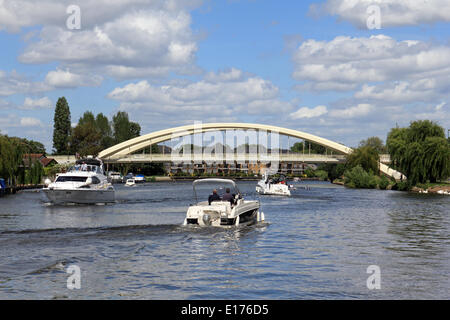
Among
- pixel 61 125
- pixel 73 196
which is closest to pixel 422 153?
pixel 73 196

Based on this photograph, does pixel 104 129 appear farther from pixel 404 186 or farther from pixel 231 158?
pixel 404 186

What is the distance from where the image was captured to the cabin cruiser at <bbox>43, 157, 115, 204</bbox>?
162 ft

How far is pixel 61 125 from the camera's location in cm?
16138

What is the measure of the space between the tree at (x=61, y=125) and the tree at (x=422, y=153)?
101548 millimetres

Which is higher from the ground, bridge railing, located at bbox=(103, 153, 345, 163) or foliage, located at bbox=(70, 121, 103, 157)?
foliage, located at bbox=(70, 121, 103, 157)

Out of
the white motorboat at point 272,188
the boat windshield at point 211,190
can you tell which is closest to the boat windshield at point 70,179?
the boat windshield at point 211,190

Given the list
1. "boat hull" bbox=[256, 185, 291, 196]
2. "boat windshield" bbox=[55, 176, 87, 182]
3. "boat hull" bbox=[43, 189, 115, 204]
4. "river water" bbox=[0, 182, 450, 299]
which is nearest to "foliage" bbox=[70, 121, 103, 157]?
"boat hull" bbox=[256, 185, 291, 196]

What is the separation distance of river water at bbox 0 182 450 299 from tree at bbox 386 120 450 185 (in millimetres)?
43167

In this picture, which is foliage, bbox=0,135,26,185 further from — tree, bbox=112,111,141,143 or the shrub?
the shrub

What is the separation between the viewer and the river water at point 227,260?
1622 cm

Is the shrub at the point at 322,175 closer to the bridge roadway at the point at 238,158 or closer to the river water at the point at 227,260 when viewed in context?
the bridge roadway at the point at 238,158

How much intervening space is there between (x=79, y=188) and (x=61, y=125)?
11662 centimetres
